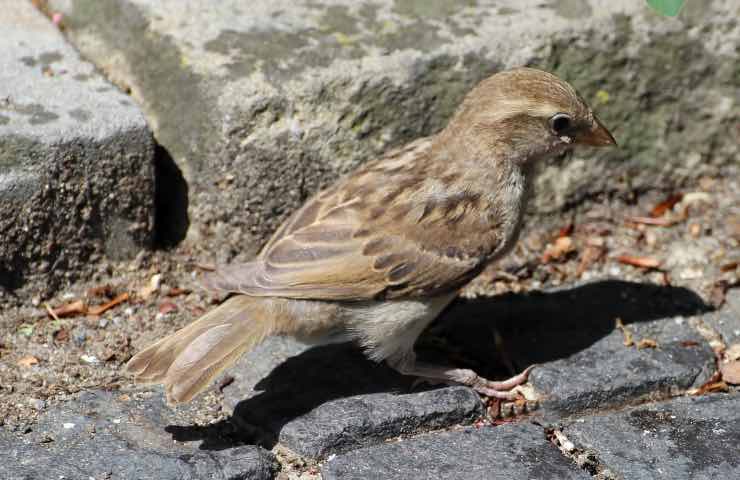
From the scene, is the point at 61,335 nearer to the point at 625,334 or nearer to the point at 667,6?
the point at 625,334

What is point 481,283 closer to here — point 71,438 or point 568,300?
point 568,300

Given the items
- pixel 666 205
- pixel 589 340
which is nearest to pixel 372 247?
pixel 589 340

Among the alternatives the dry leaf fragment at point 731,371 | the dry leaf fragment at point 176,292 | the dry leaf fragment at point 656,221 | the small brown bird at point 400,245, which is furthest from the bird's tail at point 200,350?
the dry leaf fragment at point 656,221

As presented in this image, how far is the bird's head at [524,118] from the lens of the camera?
4.57m

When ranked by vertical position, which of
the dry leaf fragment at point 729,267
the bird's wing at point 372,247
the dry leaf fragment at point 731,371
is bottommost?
the dry leaf fragment at point 731,371

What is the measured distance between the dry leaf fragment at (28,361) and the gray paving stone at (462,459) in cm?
135

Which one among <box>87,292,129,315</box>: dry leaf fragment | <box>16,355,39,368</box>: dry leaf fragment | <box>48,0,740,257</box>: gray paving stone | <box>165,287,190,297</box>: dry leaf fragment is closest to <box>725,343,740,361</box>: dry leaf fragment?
<box>48,0,740,257</box>: gray paving stone

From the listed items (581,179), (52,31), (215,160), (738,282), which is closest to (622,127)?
(581,179)

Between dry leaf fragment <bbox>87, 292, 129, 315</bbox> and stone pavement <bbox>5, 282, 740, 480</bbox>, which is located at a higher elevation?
dry leaf fragment <bbox>87, 292, 129, 315</bbox>

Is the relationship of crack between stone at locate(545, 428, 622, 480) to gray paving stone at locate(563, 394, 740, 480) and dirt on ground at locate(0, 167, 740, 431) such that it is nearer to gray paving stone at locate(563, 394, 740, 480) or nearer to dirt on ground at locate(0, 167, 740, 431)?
gray paving stone at locate(563, 394, 740, 480)

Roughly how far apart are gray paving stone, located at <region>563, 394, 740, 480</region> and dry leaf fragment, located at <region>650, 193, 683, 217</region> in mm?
1536

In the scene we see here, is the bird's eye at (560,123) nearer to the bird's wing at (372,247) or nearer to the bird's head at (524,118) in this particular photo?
the bird's head at (524,118)

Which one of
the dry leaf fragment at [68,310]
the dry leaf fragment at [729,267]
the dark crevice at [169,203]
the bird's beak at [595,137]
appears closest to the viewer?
the bird's beak at [595,137]

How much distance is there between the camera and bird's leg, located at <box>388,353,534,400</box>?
15.4 feet
